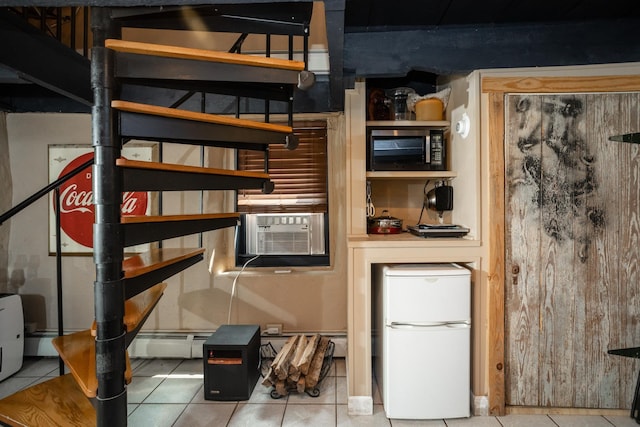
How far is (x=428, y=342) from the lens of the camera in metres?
2.03

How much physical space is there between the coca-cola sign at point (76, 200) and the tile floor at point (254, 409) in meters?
1.13

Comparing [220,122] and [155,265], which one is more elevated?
[220,122]

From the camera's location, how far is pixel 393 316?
6.72ft

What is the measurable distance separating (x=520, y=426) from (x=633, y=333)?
3.02ft

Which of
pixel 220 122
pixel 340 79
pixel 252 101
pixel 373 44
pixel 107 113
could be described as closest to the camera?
pixel 107 113

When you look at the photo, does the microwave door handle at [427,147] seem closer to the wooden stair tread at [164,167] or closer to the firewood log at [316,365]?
the wooden stair tread at [164,167]

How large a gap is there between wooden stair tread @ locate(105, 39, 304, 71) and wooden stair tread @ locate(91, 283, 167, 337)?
1.10 meters

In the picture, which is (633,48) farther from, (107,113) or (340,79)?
(107,113)

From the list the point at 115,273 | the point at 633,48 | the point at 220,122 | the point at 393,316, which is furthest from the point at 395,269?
the point at 633,48

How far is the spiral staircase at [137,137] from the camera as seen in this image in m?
1.38

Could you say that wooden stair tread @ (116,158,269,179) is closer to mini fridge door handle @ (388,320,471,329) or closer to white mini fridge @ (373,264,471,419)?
white mini fridge @ (373,264,471,419)

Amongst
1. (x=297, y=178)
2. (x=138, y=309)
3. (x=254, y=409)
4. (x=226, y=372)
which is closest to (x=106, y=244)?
(x=138, y=309)

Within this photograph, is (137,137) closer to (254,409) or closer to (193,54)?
(193,54)

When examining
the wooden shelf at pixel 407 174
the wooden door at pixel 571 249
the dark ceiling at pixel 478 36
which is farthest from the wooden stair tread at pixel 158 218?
the wooden door at pixel 571 249
